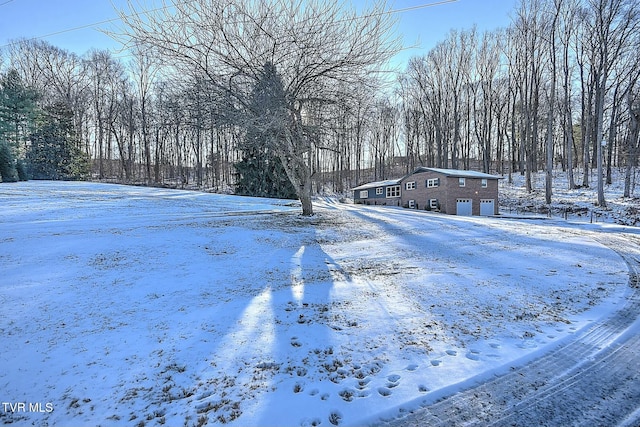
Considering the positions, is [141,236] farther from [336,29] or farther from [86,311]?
[336,29]

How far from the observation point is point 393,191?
33125 mm

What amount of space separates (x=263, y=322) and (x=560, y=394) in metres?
3.01

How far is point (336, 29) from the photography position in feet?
29.9

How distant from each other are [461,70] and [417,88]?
5.50 m

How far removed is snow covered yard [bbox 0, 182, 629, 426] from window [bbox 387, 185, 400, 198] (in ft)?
78.9

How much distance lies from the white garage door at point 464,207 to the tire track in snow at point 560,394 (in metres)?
24.0

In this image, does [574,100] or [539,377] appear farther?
[574,100]

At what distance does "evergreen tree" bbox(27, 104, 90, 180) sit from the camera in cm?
2803

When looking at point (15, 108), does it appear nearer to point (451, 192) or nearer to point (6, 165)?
point (6, 165)

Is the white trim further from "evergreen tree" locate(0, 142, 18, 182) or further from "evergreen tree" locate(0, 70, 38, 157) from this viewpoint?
"evergreen tree" locate(0, 70, 38, 157)

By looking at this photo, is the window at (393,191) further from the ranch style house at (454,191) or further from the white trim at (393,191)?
the ranch style house at (454,191)

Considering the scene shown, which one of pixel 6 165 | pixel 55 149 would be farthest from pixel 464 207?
pixel 55 149

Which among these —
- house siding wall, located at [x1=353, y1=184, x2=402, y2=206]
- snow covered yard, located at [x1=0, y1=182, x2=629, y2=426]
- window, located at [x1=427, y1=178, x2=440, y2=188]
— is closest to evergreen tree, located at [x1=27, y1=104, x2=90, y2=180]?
snow covered yard, located at [x1=0, y1=182, x2=629, y2=426]

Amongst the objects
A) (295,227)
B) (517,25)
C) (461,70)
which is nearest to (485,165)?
(461,70)
